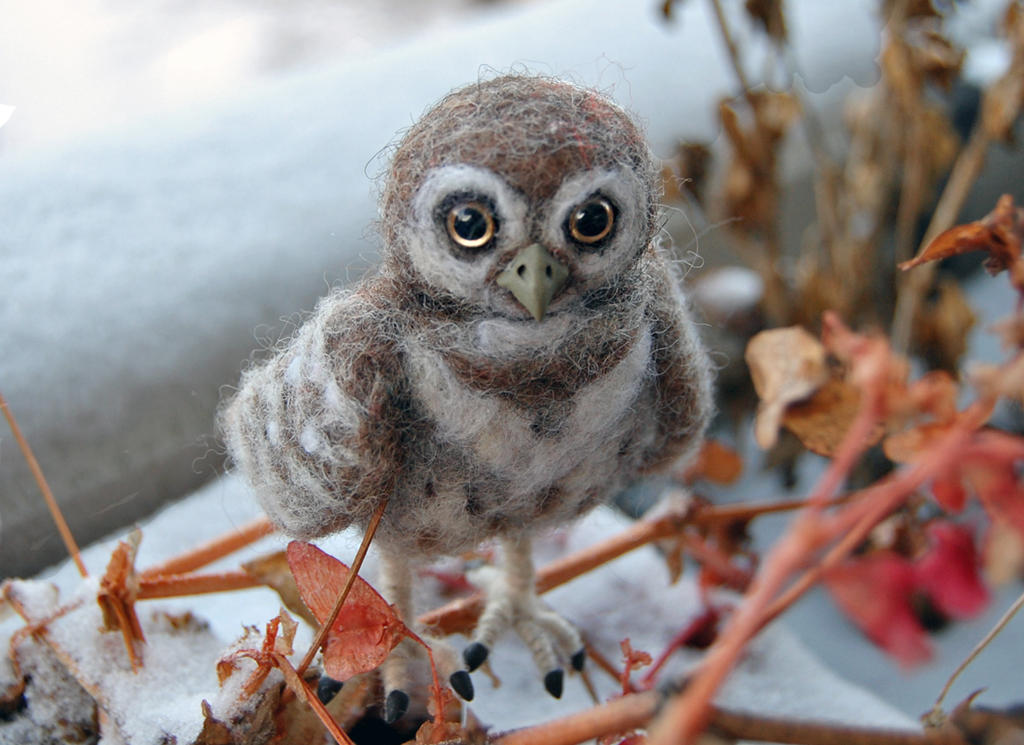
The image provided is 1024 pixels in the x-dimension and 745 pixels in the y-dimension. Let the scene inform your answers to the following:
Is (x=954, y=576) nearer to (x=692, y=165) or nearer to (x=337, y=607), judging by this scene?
(x=337, y=607)

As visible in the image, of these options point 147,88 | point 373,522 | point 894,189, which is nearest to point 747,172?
point 894,189

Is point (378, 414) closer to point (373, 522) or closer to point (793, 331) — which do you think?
point (373, 522)

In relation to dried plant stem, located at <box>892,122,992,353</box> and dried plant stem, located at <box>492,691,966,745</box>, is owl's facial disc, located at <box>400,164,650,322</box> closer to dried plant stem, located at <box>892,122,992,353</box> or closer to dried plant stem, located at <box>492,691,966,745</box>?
dried plant stem, located at <box>492,691,966,745</box>

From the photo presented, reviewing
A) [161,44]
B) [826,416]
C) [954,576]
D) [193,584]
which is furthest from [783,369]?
[161,44]

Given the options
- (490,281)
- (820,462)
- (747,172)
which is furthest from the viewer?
(820,462)

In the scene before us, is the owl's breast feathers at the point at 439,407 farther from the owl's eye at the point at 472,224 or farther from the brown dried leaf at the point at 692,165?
the brown dried leaf at the point at 692,165

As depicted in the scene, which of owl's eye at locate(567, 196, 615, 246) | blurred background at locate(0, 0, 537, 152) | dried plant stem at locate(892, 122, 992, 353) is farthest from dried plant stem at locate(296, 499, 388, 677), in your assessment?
blurred background at locate(0, 0, 537, 152)

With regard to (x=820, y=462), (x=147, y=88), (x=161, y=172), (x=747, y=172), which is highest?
(x=147, y=88)
